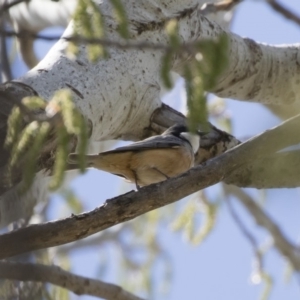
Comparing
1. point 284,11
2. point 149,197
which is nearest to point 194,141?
point 149,197

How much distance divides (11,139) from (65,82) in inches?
27.7

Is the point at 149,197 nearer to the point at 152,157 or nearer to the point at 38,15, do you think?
the point at 152,157

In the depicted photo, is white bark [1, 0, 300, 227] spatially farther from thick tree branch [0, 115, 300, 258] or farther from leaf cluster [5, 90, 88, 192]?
leaf cluster [5, 90, 88, 192]

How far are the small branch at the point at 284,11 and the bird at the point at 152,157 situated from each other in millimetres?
1098

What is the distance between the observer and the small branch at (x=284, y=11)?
1517mm

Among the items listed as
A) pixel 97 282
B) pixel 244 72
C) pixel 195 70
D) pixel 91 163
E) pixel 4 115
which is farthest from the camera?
pixel 244 72

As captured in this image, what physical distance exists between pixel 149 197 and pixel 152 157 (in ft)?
2.96

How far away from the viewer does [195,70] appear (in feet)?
4.53

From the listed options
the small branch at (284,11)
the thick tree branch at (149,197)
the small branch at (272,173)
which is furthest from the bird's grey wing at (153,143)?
the small branch at (284,11)

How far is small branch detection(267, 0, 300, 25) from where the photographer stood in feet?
4.98

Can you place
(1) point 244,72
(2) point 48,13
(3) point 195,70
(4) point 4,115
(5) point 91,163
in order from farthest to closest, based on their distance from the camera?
(2) point 48,13
(1) point 244,72
(5) point 91,163
(4) point 4,115
(3) point 195,70

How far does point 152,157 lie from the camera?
284 cm

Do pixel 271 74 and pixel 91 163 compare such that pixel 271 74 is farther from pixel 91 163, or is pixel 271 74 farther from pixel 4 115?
pixel 4 115

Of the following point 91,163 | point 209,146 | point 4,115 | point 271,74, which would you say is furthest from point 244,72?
point 4,115
